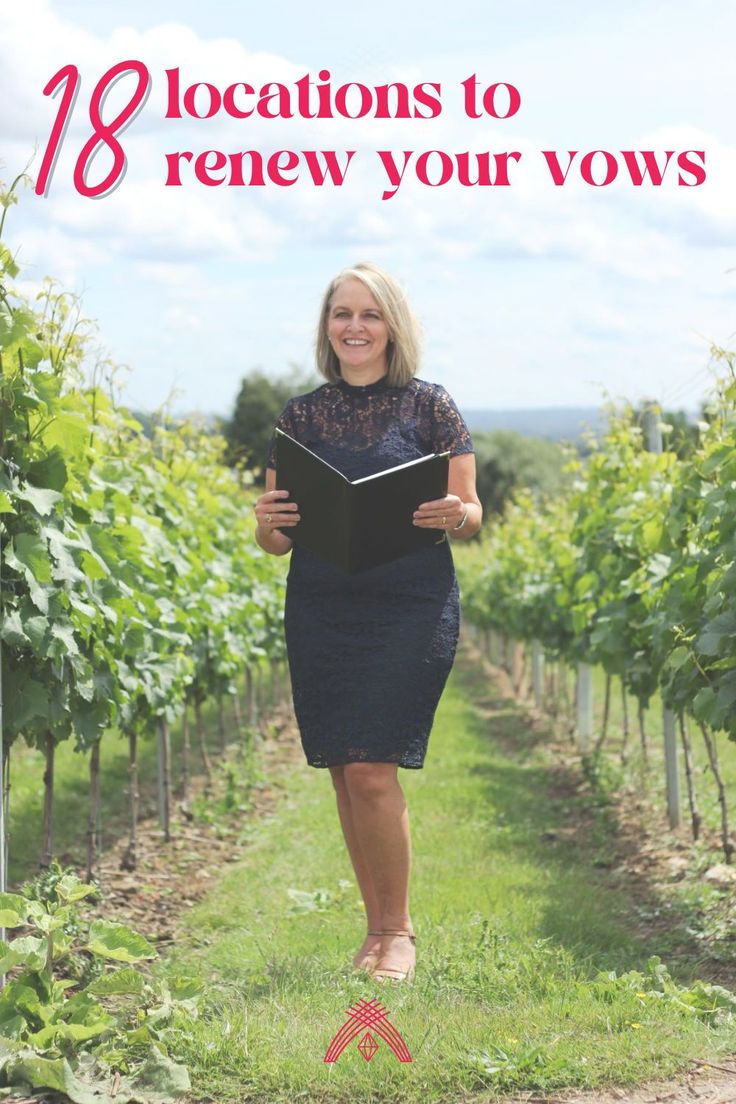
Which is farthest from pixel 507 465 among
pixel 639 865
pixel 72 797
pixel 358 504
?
pixel 358 504

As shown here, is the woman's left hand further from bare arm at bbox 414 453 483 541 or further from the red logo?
the red logo

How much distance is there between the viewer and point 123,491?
6.27 metres

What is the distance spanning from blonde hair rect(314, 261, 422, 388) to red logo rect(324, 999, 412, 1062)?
1.96 meters

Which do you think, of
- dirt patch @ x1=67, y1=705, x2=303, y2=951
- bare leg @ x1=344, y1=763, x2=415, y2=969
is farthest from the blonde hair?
dirt patch @ x1=67, y1=705, x2=303, y2=951

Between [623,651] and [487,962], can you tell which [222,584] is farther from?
[487,962]

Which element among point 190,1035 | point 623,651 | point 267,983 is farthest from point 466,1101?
point 623,651

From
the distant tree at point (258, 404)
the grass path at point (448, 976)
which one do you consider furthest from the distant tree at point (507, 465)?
the grass path at point (448, 976)

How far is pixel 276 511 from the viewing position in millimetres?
4258

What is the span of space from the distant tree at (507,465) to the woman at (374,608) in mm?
62852

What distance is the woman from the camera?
436cm

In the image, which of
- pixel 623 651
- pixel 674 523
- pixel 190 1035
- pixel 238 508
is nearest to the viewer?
pixel 190 1035

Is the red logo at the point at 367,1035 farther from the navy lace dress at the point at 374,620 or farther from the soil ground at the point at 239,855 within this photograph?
the navy lace dress at the point at 374,620

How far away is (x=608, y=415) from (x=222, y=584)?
9.11ft

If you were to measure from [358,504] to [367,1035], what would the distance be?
1419 millimetres
